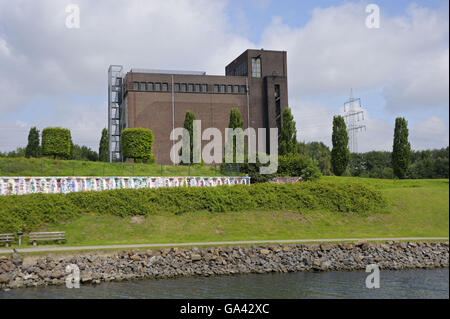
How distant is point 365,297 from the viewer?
17406mm

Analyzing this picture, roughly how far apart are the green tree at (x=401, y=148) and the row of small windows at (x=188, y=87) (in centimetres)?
2769

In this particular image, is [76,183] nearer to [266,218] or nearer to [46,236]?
[46,236]

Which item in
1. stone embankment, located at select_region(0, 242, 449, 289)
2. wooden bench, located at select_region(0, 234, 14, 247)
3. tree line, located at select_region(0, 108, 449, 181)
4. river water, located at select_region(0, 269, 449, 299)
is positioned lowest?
river water, located at select_region(0, 269, 449, 299)

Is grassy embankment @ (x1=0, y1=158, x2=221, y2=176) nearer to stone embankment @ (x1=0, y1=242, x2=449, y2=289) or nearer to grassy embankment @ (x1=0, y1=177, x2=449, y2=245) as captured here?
grassy embankment @ (x1=0, y1=177, x2=449, y2=245)

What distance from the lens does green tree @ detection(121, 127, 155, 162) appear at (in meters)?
53.7

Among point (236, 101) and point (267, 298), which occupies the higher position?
point (236, 101)

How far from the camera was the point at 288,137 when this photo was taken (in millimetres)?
62938

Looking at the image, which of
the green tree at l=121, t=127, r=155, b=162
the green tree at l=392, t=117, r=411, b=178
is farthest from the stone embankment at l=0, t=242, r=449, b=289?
the green tree at l=392, t=117, r=411, b=178

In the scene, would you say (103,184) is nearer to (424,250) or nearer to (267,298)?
(267,298)

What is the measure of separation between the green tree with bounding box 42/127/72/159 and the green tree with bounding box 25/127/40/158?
22865 millimetres

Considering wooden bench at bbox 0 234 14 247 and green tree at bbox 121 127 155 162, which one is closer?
wooden bench at bbox 0 234 14 247

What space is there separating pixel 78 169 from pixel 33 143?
3233 centimetres
